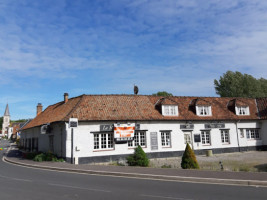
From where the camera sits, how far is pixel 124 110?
23625mm

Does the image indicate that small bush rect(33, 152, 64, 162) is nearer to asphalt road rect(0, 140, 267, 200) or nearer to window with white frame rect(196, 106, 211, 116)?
asphalt road rect(0, 140, 267, 200)

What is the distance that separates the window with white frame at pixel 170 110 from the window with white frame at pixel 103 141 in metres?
6.50

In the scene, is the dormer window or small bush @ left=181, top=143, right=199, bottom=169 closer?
small bush @ left=181, top=143, right=199, bottom=169

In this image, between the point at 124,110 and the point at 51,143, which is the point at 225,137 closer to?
the point at 124,110

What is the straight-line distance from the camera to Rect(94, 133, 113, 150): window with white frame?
70.0ft

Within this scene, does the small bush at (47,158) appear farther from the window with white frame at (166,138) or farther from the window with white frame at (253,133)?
the window with white frame at (253,133)

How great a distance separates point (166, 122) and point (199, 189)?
1463 centimetres

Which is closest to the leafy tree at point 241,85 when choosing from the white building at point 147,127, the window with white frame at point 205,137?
the white building at point 147,127

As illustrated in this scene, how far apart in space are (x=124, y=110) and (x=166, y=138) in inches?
207

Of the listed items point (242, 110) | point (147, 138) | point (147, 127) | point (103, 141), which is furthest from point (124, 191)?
point (242, 110)

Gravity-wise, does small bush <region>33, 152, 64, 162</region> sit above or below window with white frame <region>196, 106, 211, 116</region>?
below

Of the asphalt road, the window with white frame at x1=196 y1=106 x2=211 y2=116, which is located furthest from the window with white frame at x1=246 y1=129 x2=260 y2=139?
the asphalt road

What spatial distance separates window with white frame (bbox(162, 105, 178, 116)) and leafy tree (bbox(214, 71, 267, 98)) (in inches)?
1189

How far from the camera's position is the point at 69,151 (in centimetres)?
2006
